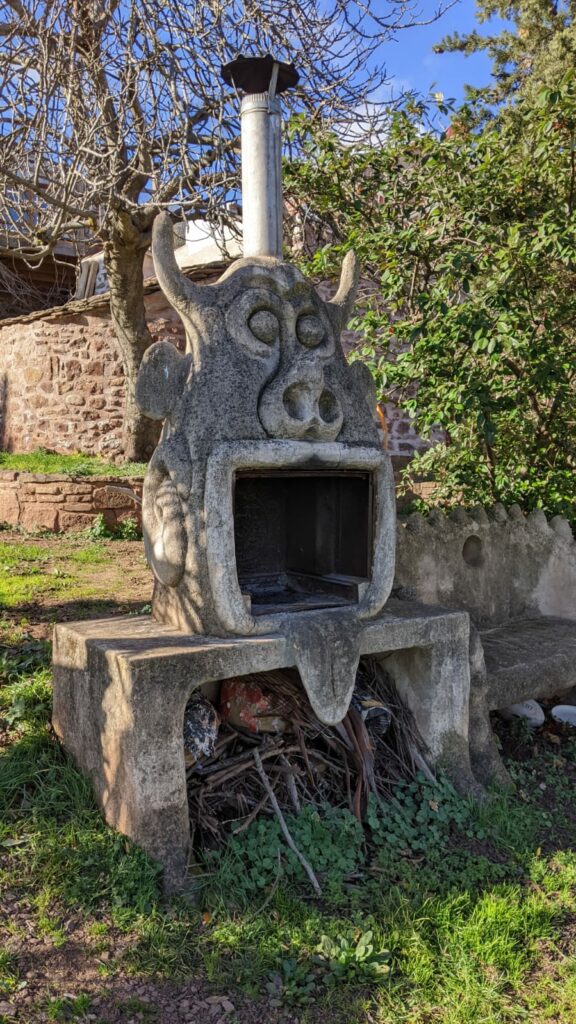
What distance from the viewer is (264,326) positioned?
3172 millimetres

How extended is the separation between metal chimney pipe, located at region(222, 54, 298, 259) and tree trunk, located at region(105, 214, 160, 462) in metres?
4.02

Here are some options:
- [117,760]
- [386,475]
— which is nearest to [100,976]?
[117,760]

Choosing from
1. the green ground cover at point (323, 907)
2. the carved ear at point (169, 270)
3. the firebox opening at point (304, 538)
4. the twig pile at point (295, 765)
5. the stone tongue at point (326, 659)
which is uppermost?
the carved ear at point (169, 270)

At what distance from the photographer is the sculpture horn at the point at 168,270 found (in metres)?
3.05

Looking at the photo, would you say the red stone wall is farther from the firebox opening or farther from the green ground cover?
the green ground cover

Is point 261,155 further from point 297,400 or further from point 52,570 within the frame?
point 52,570

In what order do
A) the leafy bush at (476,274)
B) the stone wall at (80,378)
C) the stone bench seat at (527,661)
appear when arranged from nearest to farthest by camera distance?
the stone bench seat at (527,661), the leafy bush at (476,274), the stone wall at (80,378)

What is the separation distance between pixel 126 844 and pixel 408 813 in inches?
48.6

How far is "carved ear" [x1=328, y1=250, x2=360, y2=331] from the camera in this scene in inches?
138

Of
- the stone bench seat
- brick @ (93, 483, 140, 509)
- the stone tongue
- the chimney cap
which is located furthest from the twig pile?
brick @ (93, 483, 140, 509)

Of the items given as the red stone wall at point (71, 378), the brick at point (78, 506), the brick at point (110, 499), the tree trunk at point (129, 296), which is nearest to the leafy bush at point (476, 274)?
the tree trunk at point (129, 296)

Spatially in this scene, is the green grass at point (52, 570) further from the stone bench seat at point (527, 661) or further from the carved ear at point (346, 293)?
the carved ear at point (346, 293)

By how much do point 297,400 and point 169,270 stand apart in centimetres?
71

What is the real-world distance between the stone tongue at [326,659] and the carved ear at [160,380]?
100cm
